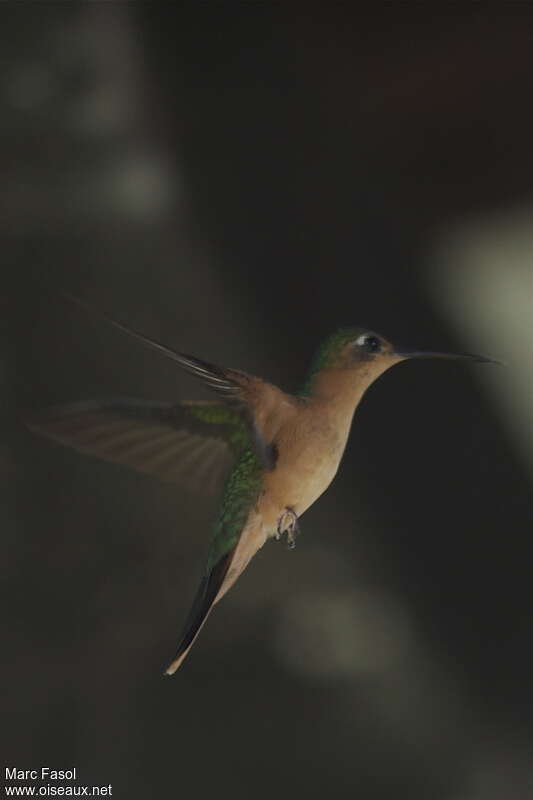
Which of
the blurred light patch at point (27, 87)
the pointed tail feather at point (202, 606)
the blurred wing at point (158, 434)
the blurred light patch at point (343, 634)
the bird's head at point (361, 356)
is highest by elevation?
the blurred light patch at point (27, 87)

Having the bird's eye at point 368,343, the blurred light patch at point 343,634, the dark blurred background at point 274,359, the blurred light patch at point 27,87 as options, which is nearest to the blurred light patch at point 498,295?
the dark blurred background at point 274,359

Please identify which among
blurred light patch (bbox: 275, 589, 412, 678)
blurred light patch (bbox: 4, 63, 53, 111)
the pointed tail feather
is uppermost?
blurred light patch (bbox: 4, 63, 53, 111)

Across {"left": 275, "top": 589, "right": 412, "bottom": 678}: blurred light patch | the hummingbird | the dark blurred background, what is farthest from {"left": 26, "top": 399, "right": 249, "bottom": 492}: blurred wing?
{"left": 275, "top": 589, "right": 412, "bottom": 678}: blurred light patch

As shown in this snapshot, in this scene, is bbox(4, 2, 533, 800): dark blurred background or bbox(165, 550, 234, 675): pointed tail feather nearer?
bbox(165, 550, 234, 675): pointed tail feather

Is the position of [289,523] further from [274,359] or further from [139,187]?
[139,187]

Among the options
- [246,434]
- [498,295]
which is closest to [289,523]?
[246,434]

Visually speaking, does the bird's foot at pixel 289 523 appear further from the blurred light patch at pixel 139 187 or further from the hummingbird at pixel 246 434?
the blurred light patch at pixel 139 187

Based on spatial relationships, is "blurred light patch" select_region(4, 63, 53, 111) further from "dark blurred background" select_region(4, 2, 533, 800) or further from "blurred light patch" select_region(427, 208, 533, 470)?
"blurred light patch" select_region(427, 208, 533, 470)

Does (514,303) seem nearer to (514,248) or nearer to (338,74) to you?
(514,248)
